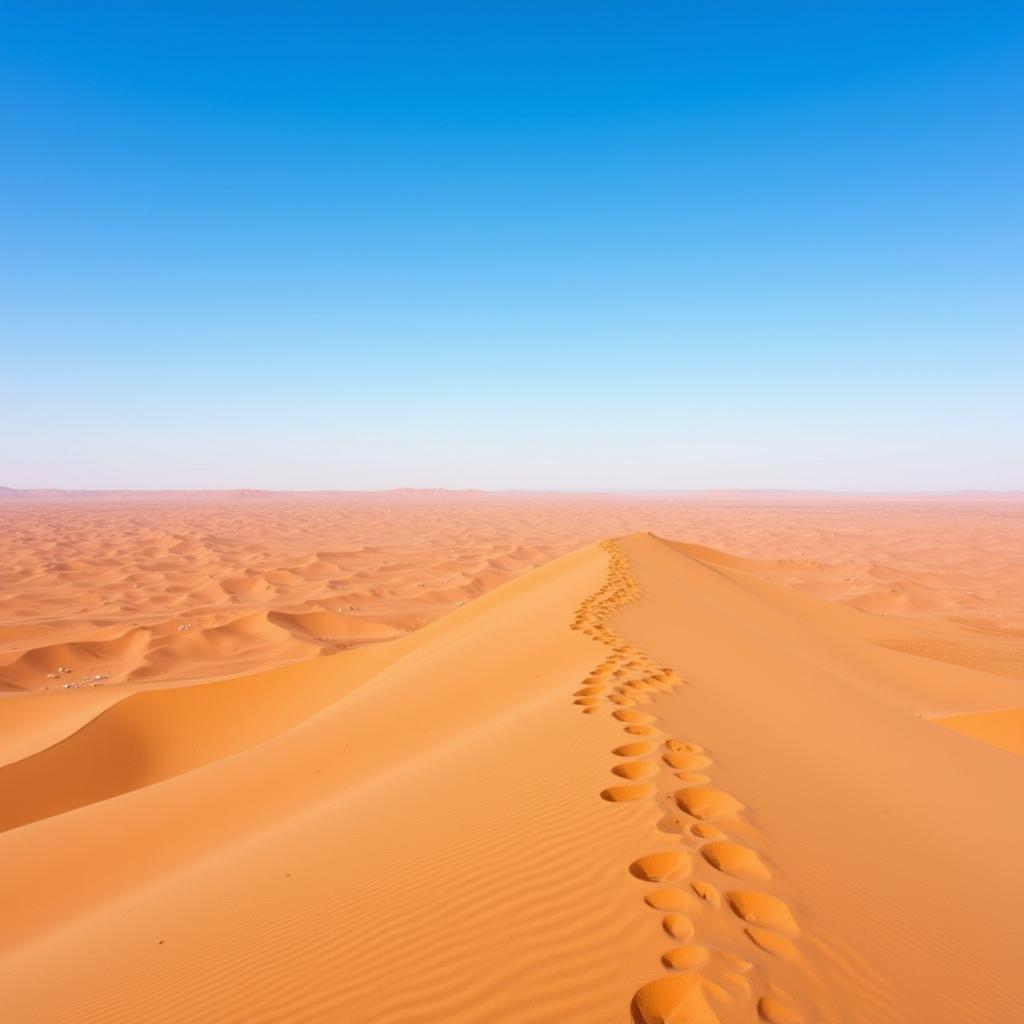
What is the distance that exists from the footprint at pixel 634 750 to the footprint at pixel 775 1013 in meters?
1.89

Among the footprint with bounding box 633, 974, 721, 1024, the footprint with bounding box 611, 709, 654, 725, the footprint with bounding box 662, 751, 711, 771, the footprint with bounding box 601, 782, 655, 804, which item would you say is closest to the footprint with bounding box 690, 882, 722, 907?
the footprint with bounding box 633, 974, 721, 1024

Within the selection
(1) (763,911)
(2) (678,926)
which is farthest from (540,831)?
(1) (763,911)

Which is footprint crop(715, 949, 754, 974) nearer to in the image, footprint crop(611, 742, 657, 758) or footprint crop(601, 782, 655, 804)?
footprint crop(601, 782, 655, 804)

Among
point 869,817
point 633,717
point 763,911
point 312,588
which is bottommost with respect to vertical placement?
point 312,588

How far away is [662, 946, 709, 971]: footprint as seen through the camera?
1.97m

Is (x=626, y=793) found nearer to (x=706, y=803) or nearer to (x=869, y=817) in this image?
(x=706, y=803)

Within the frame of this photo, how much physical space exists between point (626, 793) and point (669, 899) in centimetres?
95

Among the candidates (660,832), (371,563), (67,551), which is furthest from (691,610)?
(67,551)

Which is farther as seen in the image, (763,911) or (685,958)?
(763,911)

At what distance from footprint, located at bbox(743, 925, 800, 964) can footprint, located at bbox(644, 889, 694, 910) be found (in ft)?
0.68

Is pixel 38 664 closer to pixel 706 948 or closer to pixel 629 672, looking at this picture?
pixel 629 672

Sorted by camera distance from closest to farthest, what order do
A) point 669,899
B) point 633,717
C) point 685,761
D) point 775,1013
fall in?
point 775,1013 → point 669,899 → point 685,761 → point 633,717

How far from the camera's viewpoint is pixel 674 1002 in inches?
73.1

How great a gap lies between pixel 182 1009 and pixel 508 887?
1.32m
